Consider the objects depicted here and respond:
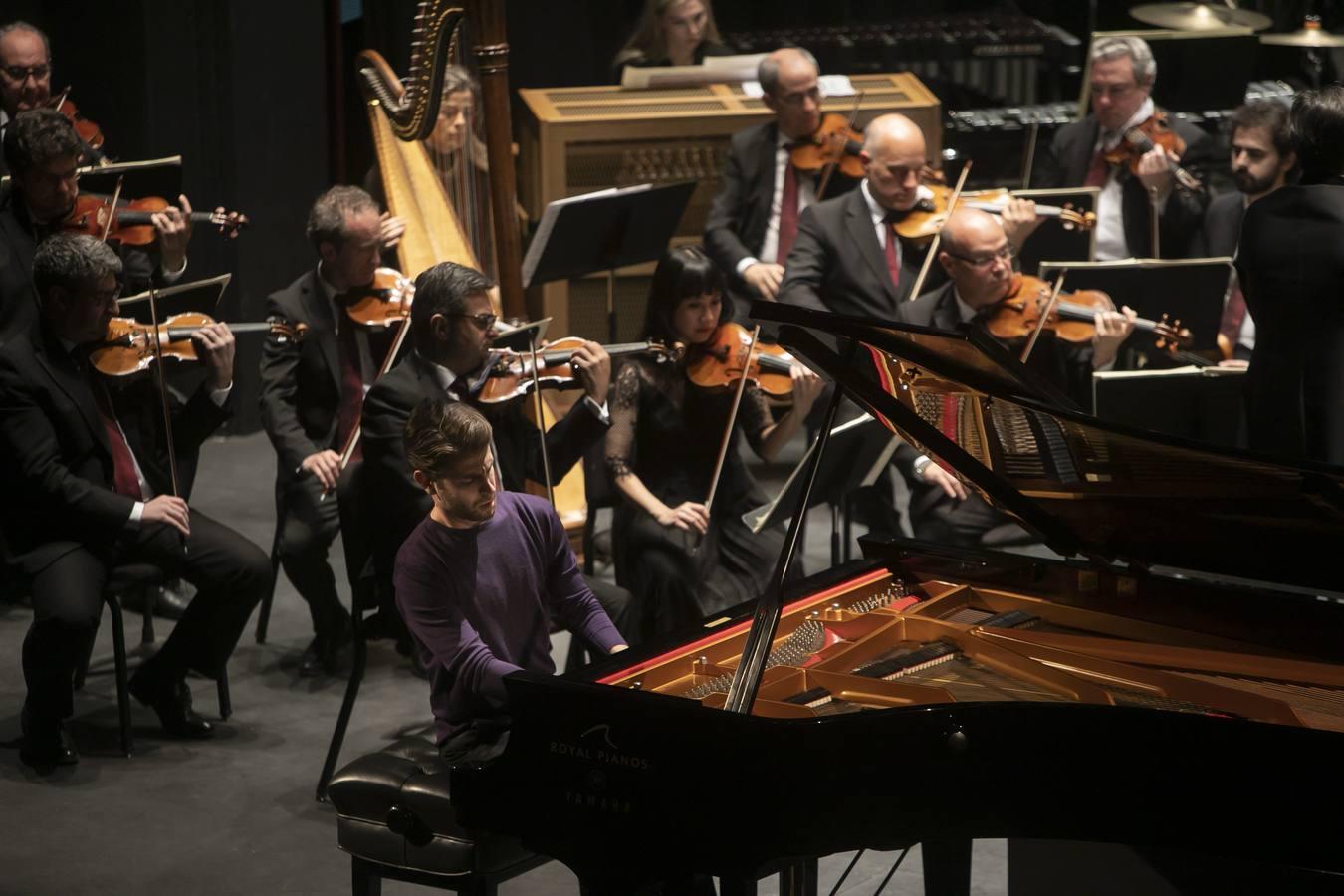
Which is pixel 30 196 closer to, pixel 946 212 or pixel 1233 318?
pixel 946 212

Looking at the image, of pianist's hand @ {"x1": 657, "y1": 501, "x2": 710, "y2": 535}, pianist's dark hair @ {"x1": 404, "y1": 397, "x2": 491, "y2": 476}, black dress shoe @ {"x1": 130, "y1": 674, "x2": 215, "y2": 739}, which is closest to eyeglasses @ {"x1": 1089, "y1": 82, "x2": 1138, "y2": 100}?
pianist's hand @ {"x1": 657, "y1": 501, "x2": 710, "y2": 535}

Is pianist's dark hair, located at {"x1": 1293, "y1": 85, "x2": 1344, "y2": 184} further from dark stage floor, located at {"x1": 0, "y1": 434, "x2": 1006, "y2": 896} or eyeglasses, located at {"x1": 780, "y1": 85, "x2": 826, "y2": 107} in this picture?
eyeglasses, located at {"x1": 780, "y1": 85, "x2": 826, "y2": 107}

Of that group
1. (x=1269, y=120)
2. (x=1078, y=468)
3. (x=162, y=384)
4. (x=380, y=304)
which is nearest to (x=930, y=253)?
(x=1269, y=120)

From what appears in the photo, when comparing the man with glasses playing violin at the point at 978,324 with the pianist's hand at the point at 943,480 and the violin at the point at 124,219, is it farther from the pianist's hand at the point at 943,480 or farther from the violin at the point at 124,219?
the violin at the point at 124,219

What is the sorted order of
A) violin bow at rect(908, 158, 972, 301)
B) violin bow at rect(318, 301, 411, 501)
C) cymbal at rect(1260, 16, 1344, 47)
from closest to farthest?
violin bow at rect(318, 301, 411, 501) → violin bow at rect(908, 158, 972, 301) → cymbal at rect(1260, 16, 1344, 47)

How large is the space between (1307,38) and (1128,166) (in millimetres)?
2970

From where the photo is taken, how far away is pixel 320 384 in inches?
195

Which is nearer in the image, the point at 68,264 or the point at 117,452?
the point at 68,264

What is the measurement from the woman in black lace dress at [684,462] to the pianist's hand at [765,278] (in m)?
1.03

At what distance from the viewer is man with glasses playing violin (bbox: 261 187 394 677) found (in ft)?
15.9

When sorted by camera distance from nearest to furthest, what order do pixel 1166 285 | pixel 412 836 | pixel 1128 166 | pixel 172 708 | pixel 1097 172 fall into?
pixel 412 836, pixel 172 708, pixel 1166 285, pixel 1128 166, pixel 1097 172

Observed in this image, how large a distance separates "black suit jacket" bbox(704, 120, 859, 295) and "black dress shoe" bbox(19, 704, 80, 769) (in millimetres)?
2782

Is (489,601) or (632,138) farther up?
(632,138)

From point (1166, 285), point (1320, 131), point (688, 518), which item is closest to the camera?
point (1320, 131)
